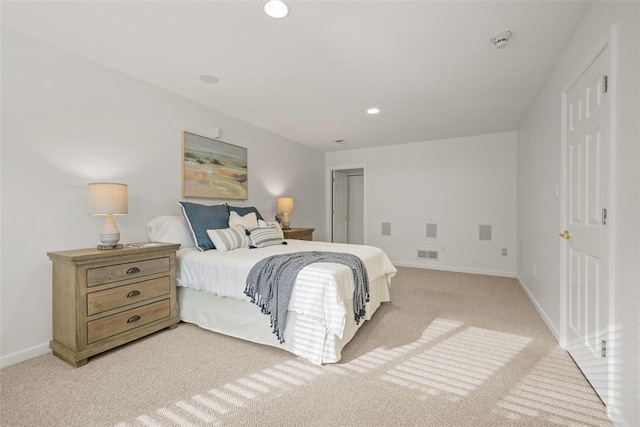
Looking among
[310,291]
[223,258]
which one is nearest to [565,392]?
[310,291]

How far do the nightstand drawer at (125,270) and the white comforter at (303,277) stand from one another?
0.23 meters

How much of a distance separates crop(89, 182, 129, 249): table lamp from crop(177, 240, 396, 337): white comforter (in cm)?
60

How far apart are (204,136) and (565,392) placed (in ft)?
12.9

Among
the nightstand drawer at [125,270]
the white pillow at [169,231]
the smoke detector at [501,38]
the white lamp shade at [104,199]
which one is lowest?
the nightstand drawer at [125,270]

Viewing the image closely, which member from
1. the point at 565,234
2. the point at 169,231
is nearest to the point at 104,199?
the point at 169,231

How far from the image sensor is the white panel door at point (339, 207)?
245 inches

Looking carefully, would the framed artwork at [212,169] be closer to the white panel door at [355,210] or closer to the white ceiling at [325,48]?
the white ceiling at [325,48]

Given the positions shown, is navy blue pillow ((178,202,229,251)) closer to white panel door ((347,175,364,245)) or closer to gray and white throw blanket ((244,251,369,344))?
gray and white throw blanket ((244,251,369,344))

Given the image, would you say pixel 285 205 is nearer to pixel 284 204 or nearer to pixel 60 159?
pixel 284 204

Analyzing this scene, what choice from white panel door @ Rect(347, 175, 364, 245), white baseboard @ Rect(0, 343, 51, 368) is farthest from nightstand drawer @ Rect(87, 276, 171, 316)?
white panel door @ Rect(347, 175, 364, 245)

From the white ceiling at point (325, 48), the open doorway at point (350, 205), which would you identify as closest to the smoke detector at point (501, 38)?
the white ceiling at point (325, 48)

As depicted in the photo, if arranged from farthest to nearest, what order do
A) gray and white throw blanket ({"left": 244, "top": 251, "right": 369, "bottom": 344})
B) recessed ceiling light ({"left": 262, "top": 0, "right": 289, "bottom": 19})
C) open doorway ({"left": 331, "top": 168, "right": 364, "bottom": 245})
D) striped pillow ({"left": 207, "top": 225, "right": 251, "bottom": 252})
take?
open doorway ({"left": 331, "top": 168, "right": 364, "bottom": 245})
striped pillow ({"left": 207, "top": 225, "right": 251, "bottom": 252})
gray and white throw blanket ({"left": 244, "top": 251, "right": 369, "bottom": 344})
recessed ceiling light ({"left": 262, "top": 0, "right": 289, "bottom": 19})

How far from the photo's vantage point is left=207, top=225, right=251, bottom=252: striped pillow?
2811mm

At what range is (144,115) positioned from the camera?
9.23ft
